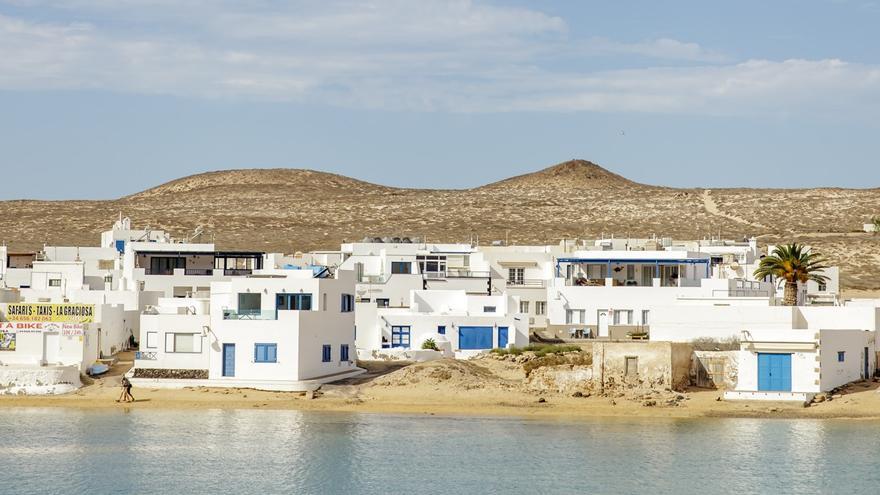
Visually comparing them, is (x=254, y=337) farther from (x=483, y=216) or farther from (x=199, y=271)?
(x=483, y=216)

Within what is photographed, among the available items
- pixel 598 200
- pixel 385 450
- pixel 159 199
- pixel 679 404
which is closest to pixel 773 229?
pixel 598 200

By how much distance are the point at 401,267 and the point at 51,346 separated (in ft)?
76.5

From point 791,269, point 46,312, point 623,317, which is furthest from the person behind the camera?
point 623,317

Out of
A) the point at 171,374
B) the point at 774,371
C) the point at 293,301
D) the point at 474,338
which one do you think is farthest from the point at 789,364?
the point at 171,374

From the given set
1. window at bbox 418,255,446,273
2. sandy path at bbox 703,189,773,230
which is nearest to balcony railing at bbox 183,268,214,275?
window at bbox 418,255,446,273

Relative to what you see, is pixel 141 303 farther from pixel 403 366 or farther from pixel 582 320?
pixel 582 320

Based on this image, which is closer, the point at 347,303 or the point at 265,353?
the point at 265,353

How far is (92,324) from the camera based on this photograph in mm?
61656

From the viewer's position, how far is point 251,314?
191ft

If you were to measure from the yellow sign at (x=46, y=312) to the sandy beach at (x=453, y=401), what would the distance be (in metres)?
3.72

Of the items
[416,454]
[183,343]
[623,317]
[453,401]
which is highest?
[623,317]

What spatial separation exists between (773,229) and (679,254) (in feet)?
199

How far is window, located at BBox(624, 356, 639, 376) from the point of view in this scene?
2275 inches

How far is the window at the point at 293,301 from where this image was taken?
58.5 meters
